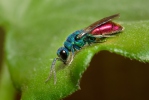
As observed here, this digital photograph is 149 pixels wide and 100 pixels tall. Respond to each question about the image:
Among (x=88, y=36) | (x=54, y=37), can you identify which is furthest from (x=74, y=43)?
(x=54, y=37)

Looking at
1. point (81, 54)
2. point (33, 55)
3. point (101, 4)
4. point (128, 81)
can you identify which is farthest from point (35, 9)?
point (81, 54)

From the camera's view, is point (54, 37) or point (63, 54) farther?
point (54, 37)

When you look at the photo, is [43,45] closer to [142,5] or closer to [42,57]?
[42,57]

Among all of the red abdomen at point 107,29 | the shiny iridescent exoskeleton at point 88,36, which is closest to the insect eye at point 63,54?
the shiny iridescent exoskeleton at point 88,36

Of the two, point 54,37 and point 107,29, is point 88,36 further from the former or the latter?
point 54,37

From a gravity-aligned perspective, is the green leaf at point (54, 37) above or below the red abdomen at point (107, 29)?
below

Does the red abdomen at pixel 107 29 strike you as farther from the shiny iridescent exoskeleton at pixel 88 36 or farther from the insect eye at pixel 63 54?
the insect eye at pixel 63 54
